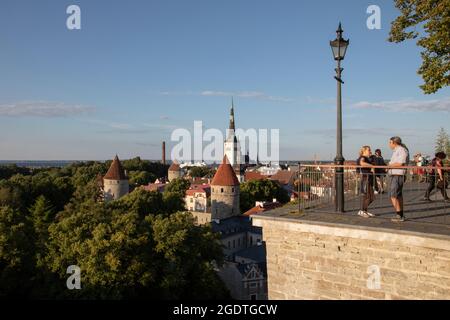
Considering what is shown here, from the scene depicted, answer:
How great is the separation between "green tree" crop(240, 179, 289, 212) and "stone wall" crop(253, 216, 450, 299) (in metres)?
45.7

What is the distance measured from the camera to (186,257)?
19.5 metres

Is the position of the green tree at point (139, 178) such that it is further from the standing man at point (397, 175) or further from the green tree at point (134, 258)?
the standing man at point (397, 175)

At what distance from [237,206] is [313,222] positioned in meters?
39.9

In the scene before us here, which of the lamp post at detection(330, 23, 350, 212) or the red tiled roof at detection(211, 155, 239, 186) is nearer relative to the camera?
the lamp post at detection(330, 23, 350, 212)

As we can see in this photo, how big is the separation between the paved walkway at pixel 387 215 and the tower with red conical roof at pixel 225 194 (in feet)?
119

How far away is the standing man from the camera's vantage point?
5930 mm

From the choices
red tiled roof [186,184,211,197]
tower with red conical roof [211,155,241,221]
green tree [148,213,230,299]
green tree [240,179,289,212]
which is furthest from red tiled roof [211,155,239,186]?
green tree [148,213,230,299]

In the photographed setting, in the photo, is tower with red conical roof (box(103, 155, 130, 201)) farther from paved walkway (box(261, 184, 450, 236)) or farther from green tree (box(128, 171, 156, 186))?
paved walkway (box(261, 184, 450, 236))

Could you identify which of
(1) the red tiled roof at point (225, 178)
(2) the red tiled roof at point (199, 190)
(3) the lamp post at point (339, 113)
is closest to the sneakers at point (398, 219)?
(3) the lamp post at point (339, 113)

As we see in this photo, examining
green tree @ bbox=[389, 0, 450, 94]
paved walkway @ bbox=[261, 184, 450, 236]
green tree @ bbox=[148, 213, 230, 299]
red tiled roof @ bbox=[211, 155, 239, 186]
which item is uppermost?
green tree @ bbox=[389, 0, 450, 94]

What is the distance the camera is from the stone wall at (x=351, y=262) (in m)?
5.03

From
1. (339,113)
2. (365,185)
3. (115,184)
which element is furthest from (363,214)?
(115,184)

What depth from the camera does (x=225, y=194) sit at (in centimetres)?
4438
